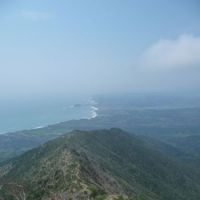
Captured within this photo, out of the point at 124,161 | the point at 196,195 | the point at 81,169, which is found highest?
the point at 81,169

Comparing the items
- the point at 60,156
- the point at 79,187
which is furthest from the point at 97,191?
the point at 60,156

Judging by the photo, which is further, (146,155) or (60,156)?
(146,155)

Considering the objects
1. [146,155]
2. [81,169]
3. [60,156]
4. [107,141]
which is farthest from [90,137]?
[81,169]

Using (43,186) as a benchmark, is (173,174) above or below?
below

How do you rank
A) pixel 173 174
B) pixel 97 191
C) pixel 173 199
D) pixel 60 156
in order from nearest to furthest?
1. pixel 97 191
2. pixel 60 156
3. pixel 173 199
4. pixel 173 174

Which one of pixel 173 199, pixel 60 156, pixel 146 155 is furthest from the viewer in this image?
pixel 146 155

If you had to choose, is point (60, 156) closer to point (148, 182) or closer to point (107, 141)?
point (148, 182)
